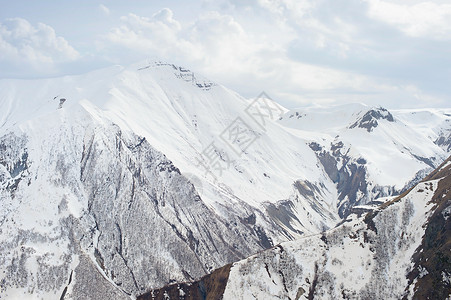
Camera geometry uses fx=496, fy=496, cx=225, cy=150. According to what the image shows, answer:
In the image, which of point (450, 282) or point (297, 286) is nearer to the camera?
point (450, 282)

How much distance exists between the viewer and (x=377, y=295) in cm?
18838

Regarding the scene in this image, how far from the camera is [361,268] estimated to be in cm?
19900

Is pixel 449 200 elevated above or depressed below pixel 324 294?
above

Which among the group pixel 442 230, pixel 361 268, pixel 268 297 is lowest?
pixel 268 297

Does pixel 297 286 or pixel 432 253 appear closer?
pixel 432 253

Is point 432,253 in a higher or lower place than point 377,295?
higher

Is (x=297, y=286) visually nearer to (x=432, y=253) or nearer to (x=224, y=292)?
(x=224, y=292)

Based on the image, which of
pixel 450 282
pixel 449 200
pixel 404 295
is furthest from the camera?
pixel 449 200

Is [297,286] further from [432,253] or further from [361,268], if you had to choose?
[432,253]

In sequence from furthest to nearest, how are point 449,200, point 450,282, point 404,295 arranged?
1. point 449,200
2. point 404,295
3. point 450,282

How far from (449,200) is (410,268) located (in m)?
32.2

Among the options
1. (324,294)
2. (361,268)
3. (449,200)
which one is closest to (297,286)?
(324,294)

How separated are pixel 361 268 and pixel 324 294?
728 inches

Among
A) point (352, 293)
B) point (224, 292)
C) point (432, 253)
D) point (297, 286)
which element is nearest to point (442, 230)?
point (432, 253)
